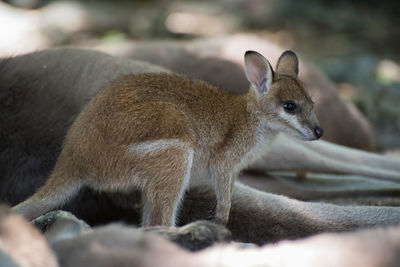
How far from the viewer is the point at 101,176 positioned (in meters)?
3.01

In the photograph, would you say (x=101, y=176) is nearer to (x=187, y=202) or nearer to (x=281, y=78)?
(x=187, y=202)

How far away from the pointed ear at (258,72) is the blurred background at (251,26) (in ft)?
13.1

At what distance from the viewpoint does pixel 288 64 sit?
3562 mm

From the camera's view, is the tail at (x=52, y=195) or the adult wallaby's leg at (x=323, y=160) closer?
the tail at (x=52, y=195)

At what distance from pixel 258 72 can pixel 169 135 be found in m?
0.69

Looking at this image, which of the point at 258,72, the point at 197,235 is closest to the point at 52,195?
the point at 197,235

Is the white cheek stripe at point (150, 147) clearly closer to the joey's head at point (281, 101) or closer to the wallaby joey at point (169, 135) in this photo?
the wallaby joey at point (169, 135)

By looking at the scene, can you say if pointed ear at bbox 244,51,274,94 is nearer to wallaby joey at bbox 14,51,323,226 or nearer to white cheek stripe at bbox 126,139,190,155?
wallaby joey at bbox 14,51,323,226

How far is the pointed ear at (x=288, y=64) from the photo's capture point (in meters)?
3.53

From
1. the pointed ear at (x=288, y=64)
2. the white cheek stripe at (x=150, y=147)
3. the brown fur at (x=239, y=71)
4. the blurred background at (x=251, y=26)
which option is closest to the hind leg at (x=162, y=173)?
the white cheek stripe at (x=150, y=147)

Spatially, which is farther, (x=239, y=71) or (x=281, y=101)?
(x=239, y=71)

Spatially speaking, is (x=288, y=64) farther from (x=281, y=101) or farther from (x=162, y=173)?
(x=162, y=173)

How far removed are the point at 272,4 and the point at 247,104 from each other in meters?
7.76

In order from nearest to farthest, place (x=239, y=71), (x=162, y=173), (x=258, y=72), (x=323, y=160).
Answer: (x=162, y=173), (x=258, y=72), (x=323, y=160), (x=239, y=71)
